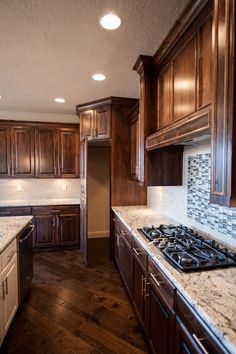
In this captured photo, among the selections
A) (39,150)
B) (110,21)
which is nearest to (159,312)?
(110,21)

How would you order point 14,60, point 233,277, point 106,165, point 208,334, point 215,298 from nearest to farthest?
point 208,334
point 215,298
point 233,277
point 14,60
point 106,165

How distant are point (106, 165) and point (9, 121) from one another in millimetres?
2072

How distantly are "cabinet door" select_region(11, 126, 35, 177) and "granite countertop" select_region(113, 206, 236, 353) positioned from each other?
10.8 ft

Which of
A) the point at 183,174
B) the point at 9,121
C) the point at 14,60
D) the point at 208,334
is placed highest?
the point at 14,60

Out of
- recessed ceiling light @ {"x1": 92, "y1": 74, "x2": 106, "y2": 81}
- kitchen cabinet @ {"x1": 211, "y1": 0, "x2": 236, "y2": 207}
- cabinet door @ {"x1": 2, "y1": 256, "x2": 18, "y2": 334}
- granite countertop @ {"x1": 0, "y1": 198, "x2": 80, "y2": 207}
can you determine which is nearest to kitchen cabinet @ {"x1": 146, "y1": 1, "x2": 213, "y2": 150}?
kitchen cabinet @ {"x1": 211, "y1": 0, "x2": 236, "y2": 207}

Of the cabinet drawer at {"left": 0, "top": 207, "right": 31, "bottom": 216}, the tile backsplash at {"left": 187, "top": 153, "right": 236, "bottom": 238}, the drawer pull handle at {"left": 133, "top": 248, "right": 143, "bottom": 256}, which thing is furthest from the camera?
the cabinet drawer at {"left": 0, "top": 207, "right": 31, "bottom": 216}

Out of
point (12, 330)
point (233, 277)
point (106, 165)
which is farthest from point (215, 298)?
point (106, 165)

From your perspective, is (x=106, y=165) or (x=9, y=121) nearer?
(x=9, y=121)

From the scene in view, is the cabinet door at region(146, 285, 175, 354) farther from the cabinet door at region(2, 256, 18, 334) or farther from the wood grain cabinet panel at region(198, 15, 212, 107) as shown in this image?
the wood grain cabinet panel at region(198, 15, 212, 107)

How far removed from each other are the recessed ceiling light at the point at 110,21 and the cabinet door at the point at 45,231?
3171 mm

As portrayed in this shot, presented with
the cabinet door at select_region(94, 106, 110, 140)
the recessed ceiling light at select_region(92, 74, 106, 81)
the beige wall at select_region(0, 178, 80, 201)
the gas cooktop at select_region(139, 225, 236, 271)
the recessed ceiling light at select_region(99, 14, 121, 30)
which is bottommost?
the gas cooktop at select_region(139, 225, 236, 271)

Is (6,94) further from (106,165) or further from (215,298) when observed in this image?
(215,298)

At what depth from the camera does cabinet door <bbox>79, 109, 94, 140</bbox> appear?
3.66 metres

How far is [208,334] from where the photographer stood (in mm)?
892
